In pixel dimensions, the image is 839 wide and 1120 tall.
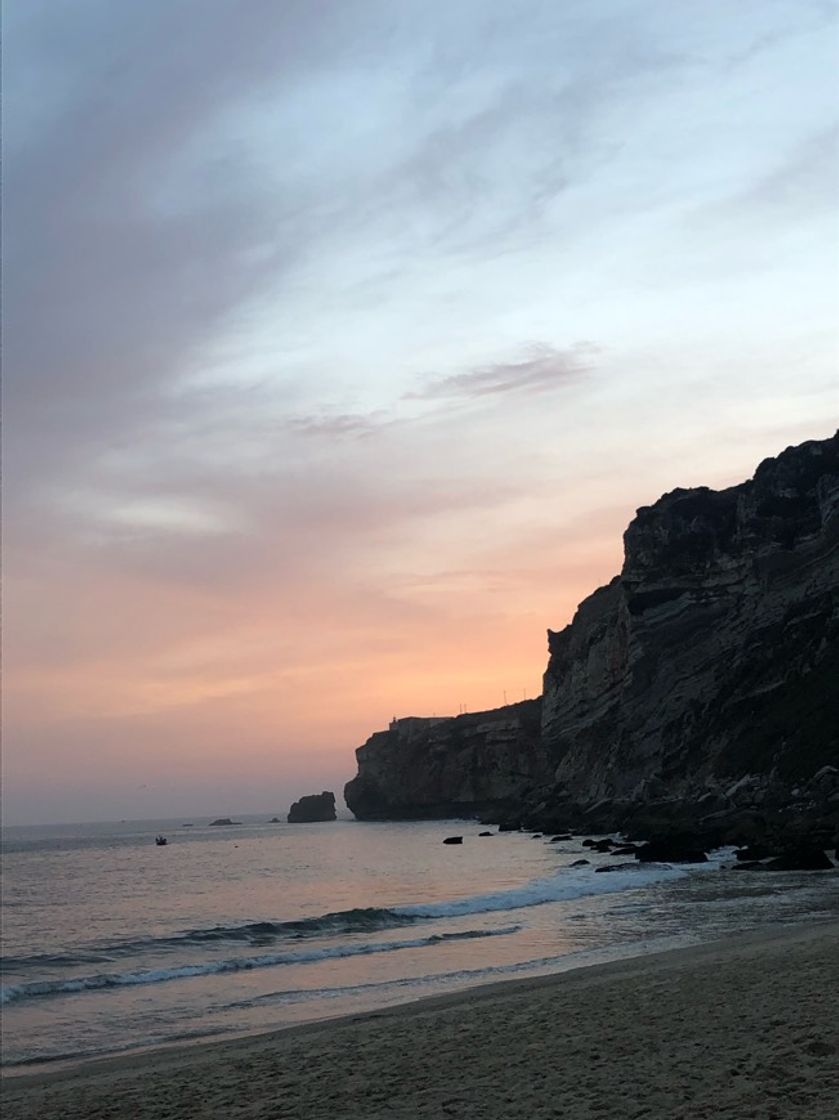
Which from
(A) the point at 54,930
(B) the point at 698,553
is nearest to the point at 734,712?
(B) the point at 698,553

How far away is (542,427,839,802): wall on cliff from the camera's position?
85562 mm

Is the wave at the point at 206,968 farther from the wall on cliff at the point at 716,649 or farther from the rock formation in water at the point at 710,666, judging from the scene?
the wall on cliff at the point at 716,649

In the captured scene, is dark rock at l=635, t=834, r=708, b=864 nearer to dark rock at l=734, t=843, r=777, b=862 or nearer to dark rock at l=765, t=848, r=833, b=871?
dark rock at l=734, t=843, r=777, b=862

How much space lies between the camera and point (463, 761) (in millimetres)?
185125

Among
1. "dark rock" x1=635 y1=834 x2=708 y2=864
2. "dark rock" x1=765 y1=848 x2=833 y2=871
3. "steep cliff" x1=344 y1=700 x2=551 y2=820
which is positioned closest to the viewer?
"dark rock" x1=765 y1=848 x2=833 y2=871

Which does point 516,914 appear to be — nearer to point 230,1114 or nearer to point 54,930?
point 54,930

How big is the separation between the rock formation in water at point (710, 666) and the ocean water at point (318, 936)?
24348mm

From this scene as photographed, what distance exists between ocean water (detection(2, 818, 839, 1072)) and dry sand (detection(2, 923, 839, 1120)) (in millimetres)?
5015

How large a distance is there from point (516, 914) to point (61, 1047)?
74.8 ft

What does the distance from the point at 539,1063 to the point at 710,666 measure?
9245 centimetres

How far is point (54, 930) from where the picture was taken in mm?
43656

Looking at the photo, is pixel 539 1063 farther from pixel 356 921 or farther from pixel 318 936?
pixel 356 921

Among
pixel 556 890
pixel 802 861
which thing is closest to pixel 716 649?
pixel 802 861

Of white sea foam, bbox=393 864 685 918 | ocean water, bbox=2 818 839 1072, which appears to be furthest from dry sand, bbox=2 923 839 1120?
white sea foam, bbox=393 864 685 918
